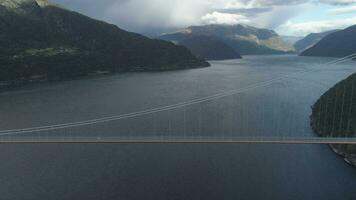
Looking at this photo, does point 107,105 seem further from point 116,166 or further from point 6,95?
point 116,166

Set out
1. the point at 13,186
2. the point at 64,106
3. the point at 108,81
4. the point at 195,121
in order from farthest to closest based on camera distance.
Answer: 1. the point at 108,81
2. the point at 64,106
3. the point at 195,121
4. the point at 13,186

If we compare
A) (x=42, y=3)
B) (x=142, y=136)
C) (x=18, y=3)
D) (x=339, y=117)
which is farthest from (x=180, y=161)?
(x=42, y=3)

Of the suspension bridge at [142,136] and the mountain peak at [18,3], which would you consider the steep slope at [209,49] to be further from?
the suspension bridge at [142,136]

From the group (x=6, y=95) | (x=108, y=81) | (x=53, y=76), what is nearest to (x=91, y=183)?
(x=6, y=95)

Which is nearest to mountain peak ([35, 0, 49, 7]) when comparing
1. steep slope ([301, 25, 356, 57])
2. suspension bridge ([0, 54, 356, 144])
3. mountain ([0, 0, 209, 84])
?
mountain ([0, 0, 209, 84])

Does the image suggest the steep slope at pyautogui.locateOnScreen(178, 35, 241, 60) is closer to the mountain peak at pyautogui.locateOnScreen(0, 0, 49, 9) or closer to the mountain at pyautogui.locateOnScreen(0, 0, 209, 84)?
the mountain at pyautogui.locateOnScreen(0, 0, 209, 84)

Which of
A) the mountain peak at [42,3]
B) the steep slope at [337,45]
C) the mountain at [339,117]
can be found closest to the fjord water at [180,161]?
the mountain at [339,117]
